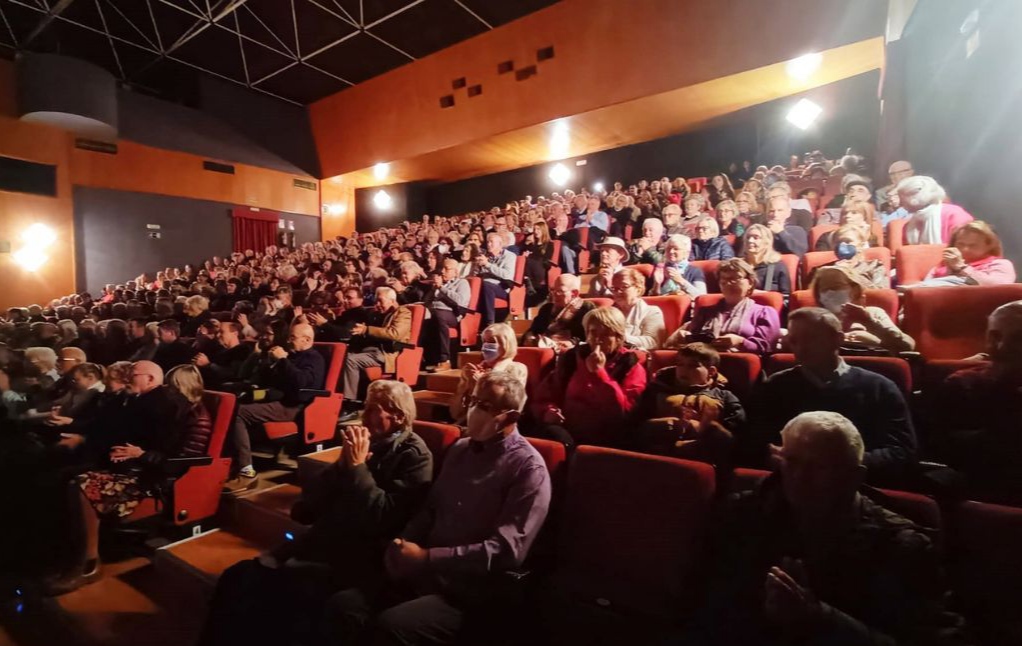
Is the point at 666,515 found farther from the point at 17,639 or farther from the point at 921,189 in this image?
the point at 921,189

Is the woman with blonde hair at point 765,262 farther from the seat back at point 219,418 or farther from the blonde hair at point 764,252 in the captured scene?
the seat back at point 219,418

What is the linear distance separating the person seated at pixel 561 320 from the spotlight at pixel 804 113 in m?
2.79

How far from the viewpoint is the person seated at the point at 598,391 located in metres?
1.13

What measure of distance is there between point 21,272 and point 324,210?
9.55 ft

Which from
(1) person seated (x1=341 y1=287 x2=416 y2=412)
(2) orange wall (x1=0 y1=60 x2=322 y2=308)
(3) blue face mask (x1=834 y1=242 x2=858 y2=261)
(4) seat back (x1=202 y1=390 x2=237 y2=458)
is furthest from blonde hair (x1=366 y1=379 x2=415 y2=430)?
(2) orange wall (x1=0 y1=60 x2=322 y2=308)

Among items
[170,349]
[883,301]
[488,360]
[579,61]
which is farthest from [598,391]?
[579,61]

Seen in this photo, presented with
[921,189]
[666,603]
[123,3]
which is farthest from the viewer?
[123,3]

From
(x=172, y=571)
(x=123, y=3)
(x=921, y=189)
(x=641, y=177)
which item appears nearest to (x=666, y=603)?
(x=172, y=571)

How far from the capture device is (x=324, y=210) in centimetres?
643

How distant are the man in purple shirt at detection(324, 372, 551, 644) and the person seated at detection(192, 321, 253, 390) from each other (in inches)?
59.3

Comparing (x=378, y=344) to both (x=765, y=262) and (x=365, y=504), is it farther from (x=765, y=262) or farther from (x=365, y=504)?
(x=765, y=262)

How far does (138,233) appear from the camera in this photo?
5109mm

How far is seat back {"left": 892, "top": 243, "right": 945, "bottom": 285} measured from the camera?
1600 mm

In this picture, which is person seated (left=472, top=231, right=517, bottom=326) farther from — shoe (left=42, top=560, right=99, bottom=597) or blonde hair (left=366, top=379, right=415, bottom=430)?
shoe (left=42, top=560, right=99, bottom=597)
